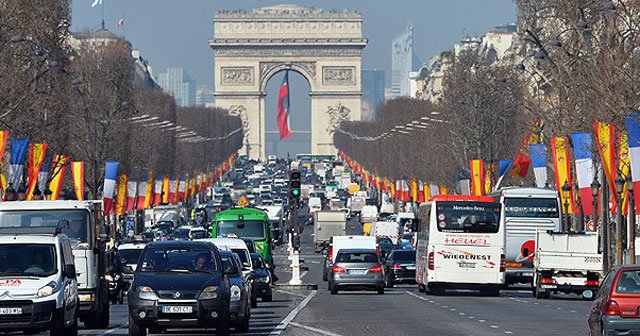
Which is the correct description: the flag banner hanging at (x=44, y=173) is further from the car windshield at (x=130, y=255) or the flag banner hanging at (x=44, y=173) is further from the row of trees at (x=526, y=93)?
the row of trees at (x=526, y=93)

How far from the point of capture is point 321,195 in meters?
178

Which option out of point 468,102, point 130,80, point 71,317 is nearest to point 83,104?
point 130,80

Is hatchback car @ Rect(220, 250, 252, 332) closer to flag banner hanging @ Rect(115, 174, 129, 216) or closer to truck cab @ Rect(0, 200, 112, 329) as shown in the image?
truck cab @ Rect(0, 200, 112, 329)

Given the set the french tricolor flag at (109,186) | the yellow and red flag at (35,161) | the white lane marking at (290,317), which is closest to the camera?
the white lane marking at (290,317)

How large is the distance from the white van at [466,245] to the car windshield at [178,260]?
22.5 metres

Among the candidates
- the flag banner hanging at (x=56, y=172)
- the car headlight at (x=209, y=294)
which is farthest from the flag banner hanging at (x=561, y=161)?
the car headlight at (x=209, y=294)

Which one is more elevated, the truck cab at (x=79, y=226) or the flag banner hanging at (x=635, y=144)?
the flag banner hanging at (x=635, y=144)

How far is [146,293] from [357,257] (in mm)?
26018

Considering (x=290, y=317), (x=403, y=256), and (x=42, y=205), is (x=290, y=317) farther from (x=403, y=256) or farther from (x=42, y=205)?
(x=403, y=256)

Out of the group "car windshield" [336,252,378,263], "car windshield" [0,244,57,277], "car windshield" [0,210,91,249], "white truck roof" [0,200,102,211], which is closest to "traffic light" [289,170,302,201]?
"car windshield" [336,252,378,263]

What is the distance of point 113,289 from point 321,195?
130m

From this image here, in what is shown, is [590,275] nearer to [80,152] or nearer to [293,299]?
[293,299]

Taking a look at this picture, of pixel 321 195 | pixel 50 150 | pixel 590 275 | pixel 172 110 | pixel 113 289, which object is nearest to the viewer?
pixel 113 289

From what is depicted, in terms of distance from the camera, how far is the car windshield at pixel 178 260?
3047 centimetres
